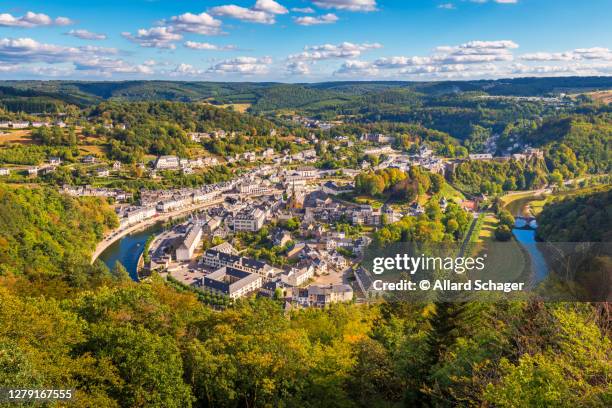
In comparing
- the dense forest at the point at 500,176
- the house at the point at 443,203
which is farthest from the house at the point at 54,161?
the dense forest at the point at 500,176

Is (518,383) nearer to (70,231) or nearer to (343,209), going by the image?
(70,231)

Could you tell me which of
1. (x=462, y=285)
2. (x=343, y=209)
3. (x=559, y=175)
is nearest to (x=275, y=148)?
(x=343, y=209)

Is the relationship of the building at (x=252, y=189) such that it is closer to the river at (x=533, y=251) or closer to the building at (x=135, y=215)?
the building at (x=135, y=215)

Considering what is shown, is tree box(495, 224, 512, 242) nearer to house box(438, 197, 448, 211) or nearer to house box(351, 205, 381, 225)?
house box(438, 197, 448, 211)

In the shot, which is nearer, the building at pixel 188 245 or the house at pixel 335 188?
the building at pixel 188 245

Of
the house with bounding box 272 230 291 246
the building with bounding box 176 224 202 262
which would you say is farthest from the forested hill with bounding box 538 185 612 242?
the building with bounding box 176 224 202 262
